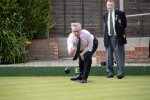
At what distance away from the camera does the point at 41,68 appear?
6.73 m

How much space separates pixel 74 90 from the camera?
4781 mm

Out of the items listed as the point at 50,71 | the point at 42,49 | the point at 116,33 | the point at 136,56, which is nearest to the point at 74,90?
the point at 116,33

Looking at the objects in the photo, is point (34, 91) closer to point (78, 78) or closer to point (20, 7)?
point (78, 78)

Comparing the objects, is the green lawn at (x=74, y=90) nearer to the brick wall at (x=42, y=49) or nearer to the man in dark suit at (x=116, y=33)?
the man in dark suit at (x=116, y=33)

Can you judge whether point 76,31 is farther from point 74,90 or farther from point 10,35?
point 10,35

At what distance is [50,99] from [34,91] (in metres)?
0.70

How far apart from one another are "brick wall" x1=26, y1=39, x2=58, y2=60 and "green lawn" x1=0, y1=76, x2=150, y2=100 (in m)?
3.16

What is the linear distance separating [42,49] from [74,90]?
13.9 feet

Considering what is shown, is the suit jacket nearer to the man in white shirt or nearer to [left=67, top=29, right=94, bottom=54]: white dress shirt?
the man in white shirt

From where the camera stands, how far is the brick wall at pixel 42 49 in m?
8.84

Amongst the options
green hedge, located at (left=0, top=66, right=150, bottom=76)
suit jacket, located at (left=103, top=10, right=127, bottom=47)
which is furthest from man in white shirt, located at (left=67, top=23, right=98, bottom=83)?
green hedge, located at (left=0, top=66, right=150, bottom=76)

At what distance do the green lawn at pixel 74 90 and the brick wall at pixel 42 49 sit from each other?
124 inches

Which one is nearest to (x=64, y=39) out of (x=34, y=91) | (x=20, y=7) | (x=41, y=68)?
(x=20, y=7)

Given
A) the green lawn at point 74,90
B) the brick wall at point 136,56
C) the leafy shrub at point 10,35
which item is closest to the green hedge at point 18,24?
the leafy shrub at point 10,35
